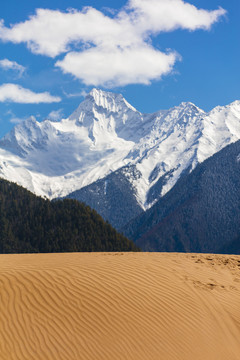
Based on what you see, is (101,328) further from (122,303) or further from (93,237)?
(93,237)

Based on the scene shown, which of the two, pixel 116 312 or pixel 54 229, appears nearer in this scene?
pixel 116 312

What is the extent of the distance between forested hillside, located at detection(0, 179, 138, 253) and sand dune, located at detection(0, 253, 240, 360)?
85.8 meters

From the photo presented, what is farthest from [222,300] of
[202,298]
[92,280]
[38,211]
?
[38,211]

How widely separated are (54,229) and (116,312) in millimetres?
93754

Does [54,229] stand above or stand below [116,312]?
above

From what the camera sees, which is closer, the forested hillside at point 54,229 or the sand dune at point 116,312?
the sand dune at point 116,312

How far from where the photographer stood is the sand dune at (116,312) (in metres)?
15.0

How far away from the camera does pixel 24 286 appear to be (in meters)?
18.5

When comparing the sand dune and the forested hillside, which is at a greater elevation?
the forested hillside

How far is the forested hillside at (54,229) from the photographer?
106 m

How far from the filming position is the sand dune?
14992mm

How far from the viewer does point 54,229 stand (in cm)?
10912

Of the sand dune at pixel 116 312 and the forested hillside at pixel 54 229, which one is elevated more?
the forested hillside at pixel 54 229

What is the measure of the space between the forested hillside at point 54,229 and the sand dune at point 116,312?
8581 cm
